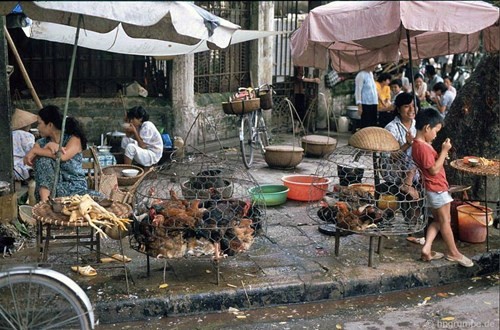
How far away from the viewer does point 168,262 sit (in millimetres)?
6484

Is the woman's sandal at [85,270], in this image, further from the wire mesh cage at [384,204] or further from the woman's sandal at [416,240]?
Result: the woman's sandal at [416,240]

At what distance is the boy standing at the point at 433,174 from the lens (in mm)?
6523

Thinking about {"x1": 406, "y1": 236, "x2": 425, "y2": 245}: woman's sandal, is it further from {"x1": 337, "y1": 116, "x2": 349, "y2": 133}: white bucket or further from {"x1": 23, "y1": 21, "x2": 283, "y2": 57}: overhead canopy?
{"x1": 337, "y1": 116, "x2": 349, "y2": 133}: white bucket

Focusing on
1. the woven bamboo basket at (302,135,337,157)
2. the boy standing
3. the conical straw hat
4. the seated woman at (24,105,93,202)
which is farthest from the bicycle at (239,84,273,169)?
the boy standing

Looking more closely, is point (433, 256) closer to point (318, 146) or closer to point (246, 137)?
point (318, 146)

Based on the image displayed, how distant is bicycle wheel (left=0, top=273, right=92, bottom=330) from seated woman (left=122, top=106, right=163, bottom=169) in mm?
4490

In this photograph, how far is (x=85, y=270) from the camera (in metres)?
6.06

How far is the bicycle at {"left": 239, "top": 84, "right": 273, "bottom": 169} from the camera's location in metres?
11.2

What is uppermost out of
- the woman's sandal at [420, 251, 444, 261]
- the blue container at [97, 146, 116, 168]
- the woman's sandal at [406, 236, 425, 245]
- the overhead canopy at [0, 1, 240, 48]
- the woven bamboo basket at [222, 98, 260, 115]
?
the overhead canopy at [0, 1, 240, 48]

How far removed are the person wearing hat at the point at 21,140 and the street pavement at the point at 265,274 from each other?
6.23 ft

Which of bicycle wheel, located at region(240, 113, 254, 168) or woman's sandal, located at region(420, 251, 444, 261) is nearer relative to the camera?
woman's sandal, located at region(420, 251, 444, 261)

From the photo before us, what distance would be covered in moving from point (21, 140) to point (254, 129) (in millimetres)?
4463

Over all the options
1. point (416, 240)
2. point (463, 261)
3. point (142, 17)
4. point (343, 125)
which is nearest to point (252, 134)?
point (343, 125)

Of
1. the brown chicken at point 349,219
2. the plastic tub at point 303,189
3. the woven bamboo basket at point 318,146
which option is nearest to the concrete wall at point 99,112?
the woven bamboo basket at point 318,146
